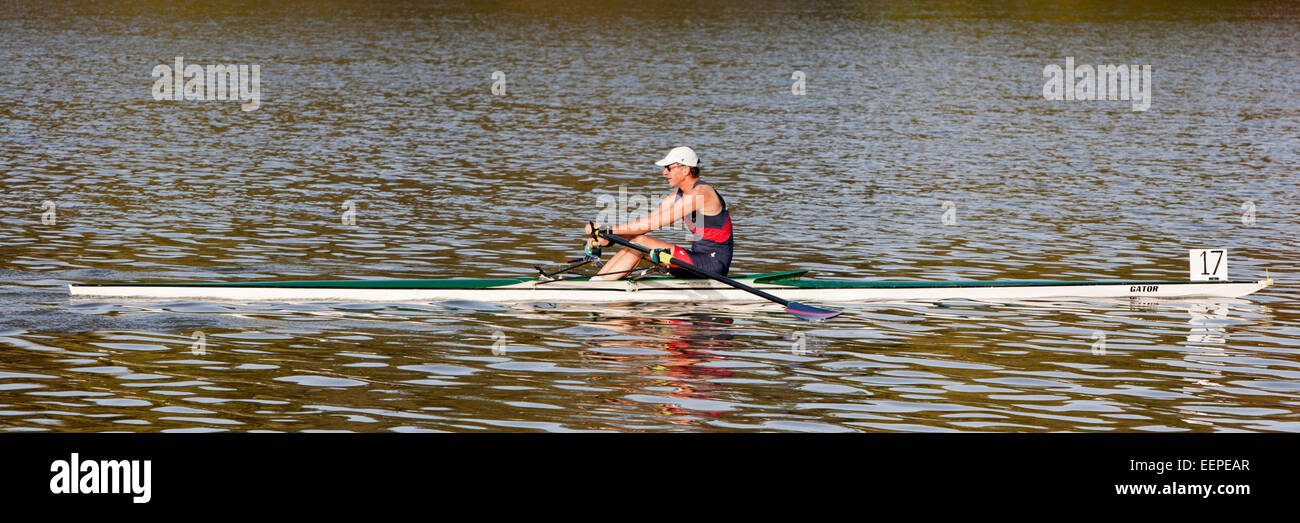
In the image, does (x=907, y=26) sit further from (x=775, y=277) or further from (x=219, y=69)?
(x=775, y=277)

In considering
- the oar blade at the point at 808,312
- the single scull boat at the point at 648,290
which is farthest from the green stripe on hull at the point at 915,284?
the oar blade at the point at 808,312

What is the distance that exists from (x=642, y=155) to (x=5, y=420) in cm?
2519

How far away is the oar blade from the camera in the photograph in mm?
19141

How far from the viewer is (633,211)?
2955 cm

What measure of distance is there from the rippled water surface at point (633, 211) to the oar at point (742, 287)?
0.27 meters

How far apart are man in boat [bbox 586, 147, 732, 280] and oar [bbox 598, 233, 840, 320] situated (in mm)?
84

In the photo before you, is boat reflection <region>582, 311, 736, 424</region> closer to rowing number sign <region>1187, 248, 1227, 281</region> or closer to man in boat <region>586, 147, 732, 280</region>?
man in boat <region>586, 147, 732, 280</region>

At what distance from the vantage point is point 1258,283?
68.1ft

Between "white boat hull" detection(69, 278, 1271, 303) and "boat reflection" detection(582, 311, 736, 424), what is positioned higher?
"white boat hull" detection(69, 278, 1271, 303)

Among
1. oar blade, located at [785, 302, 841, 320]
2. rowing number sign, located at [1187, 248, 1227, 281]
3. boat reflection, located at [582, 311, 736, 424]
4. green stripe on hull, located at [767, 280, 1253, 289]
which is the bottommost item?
boat reflection, located at [582, 311, 736, 424]

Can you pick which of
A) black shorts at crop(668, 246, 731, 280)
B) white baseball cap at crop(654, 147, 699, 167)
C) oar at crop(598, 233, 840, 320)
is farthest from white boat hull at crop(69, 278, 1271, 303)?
white baseball cap at crop(654, 147, 699, 167)

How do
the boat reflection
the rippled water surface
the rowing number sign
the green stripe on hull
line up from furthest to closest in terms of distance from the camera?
1. the rowing number sign
2. the green stripe on hull
3. the rippled water surface
4. the boat reflection

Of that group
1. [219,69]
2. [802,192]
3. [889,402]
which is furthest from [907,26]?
[889,402]

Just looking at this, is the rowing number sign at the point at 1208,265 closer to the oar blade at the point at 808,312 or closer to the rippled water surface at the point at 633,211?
the rippled water surface at the point at 633,211
